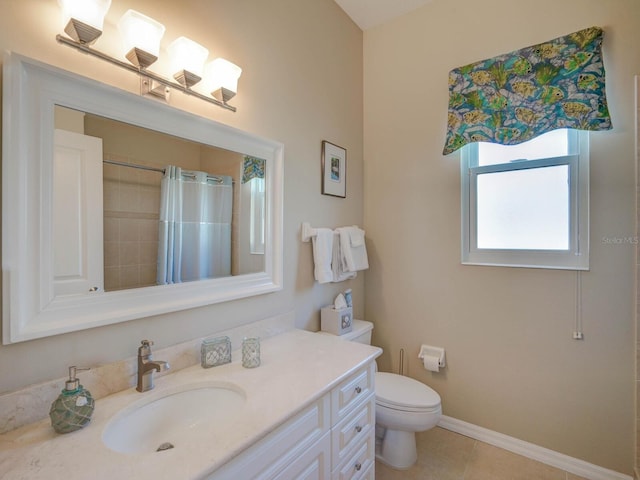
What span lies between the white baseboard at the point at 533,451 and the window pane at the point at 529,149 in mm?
1698

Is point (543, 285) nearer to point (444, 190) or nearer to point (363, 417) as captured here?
point (444, 190)

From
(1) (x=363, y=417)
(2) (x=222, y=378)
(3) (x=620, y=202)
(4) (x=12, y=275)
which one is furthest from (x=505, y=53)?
(4) (x=12, y=275)

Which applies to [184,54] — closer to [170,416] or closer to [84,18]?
[84,18]

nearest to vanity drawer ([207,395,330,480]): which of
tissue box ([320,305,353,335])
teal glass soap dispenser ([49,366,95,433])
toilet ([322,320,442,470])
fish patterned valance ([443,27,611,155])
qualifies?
teal glass soap dispenser ([49,366,95,433])

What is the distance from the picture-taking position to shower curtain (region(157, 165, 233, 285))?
1.20 metres

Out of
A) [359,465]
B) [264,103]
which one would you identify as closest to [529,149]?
[264,103]

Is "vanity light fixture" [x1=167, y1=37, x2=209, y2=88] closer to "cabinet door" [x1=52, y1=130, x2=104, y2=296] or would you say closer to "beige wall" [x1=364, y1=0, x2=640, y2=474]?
"cabinet door" [x1=52, y1=130, x2=104, y2=296]

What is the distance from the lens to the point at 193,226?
1.29m

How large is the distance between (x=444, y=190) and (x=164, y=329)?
1.83 m

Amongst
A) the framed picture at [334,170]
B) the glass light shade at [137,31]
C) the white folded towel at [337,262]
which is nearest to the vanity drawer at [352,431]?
the white folded towel at [337,262]

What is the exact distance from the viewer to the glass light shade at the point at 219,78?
1.29 m

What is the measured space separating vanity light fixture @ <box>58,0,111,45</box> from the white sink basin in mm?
1127

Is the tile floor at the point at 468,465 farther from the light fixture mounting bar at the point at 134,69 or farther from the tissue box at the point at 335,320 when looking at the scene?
the light fixture mounting bar at the point at 134,69

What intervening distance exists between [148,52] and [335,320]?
1577 mm
